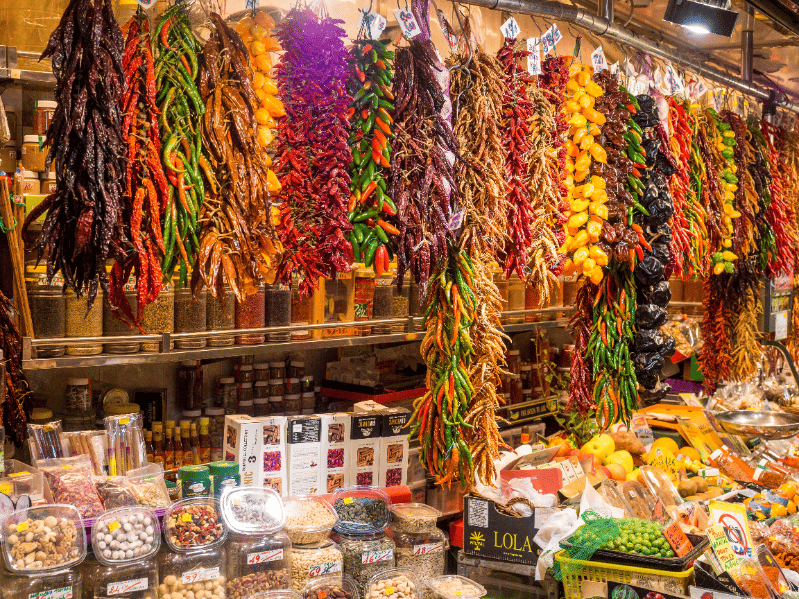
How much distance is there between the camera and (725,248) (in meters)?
4.71

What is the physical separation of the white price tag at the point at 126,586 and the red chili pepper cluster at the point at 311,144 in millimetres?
1095

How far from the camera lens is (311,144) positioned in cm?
256

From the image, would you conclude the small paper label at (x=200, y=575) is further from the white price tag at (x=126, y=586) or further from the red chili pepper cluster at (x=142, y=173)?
the red chili pepper cluster at (x=142, y=173)

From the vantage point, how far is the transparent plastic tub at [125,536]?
2.45 m

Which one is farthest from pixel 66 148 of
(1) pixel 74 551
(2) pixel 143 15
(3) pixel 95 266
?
(1) pixel 74 551

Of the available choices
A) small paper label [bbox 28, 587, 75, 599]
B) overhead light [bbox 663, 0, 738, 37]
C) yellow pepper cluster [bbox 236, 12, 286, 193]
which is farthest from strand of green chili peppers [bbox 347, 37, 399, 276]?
overhead light [bbox 663, 0, 738, 37]

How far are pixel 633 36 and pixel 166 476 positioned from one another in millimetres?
3161

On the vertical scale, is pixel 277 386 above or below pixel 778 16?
below

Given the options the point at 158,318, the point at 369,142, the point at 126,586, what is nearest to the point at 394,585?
the point at 126,586

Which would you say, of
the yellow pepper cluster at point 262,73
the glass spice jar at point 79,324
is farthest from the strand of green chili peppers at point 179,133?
the glass spice jar at point 79,324

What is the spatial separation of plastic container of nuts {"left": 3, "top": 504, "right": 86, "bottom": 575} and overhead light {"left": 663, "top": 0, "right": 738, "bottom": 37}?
3.58 meters

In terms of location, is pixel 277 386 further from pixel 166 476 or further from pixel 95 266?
pixel 95 266

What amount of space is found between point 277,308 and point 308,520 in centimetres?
101

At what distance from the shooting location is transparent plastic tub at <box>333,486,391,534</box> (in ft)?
10.4
